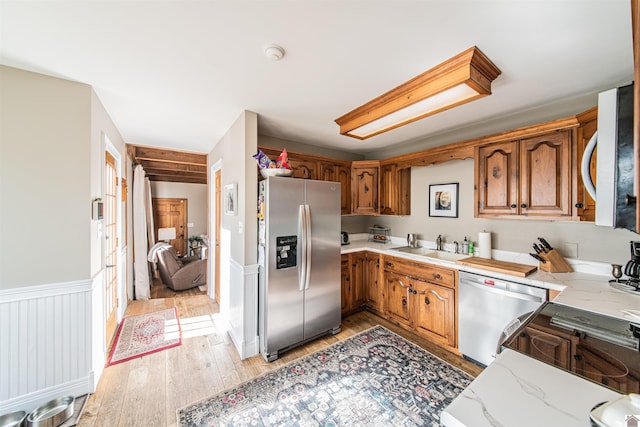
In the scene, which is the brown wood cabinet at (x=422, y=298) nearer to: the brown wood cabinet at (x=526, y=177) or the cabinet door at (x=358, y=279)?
the cabinet door at (x=358, y=279)

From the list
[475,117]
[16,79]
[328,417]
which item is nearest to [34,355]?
[16,79]

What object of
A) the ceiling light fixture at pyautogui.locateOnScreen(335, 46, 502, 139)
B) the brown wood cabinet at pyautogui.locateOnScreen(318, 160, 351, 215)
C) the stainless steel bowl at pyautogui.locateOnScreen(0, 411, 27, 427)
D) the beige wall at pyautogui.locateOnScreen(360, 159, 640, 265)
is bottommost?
the stainless steel bowl at pyautogui.locateOnScreen(0, 411, 27, 427)

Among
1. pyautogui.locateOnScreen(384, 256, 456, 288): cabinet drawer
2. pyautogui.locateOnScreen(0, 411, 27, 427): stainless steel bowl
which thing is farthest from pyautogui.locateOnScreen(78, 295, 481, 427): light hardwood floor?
pyautogui.locateOnScreen(384, 256, 456, 288): cabinet drawer

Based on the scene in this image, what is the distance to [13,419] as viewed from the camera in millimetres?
1618

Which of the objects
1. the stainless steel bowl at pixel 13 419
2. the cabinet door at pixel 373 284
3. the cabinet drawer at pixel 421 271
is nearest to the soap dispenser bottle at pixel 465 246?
the cabinet drawer at pixel 421 271

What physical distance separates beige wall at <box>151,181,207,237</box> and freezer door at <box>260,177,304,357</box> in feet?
19.4

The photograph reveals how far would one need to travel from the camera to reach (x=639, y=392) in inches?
27.9

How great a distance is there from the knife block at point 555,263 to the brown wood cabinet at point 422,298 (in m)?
0.77

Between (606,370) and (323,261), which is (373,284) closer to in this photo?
(323,261)

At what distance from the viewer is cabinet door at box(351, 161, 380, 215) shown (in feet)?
12.0

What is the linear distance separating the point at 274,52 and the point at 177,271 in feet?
14.1

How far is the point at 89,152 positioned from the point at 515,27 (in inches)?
120

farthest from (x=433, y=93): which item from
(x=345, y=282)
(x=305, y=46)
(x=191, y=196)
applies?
(x=191, y=196)

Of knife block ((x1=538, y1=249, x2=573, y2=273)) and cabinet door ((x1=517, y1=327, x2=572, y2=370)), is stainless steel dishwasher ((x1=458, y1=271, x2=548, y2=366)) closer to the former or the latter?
knife block ((x1=538, y1=249, x2=573, y2=273))
